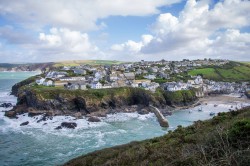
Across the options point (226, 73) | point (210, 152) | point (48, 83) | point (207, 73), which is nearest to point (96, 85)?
point (48, 83)

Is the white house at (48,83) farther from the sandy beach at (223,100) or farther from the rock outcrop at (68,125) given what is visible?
the sandy beach at (223,100)

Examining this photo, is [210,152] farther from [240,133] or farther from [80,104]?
[80,104]

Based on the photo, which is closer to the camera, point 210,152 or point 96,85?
point 210,152

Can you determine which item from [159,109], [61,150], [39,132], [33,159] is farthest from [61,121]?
[159,109]

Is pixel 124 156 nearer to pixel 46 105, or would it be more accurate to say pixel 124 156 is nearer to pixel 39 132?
pixel 39 132

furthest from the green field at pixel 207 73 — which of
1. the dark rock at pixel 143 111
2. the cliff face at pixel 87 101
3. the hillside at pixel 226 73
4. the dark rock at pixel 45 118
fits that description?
the dark rock at pixel 45 118

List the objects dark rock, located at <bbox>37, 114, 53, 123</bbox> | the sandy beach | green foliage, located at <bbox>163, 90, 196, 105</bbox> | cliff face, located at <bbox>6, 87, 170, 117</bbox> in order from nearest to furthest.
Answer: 1. dark rock, located at <bbox>37, 114, 53, 123</bbox>
2. cliff face, located at <bbox>6, 87, 170, 117</bbox>
3. green foliage, located at <bbox>163, 90, 196, 105</bbox>
4. the sandy beach

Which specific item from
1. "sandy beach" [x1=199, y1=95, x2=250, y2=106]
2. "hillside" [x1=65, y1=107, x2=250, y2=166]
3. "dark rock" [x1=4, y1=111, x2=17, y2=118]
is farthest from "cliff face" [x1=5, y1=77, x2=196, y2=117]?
"hillside" [x1=65, y1=107, x2=250, y2=166]

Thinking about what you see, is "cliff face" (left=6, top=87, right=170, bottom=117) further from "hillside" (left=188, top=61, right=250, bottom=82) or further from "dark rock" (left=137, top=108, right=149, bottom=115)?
"hillside" (left=188, top=61, right=250, bottom=82)
